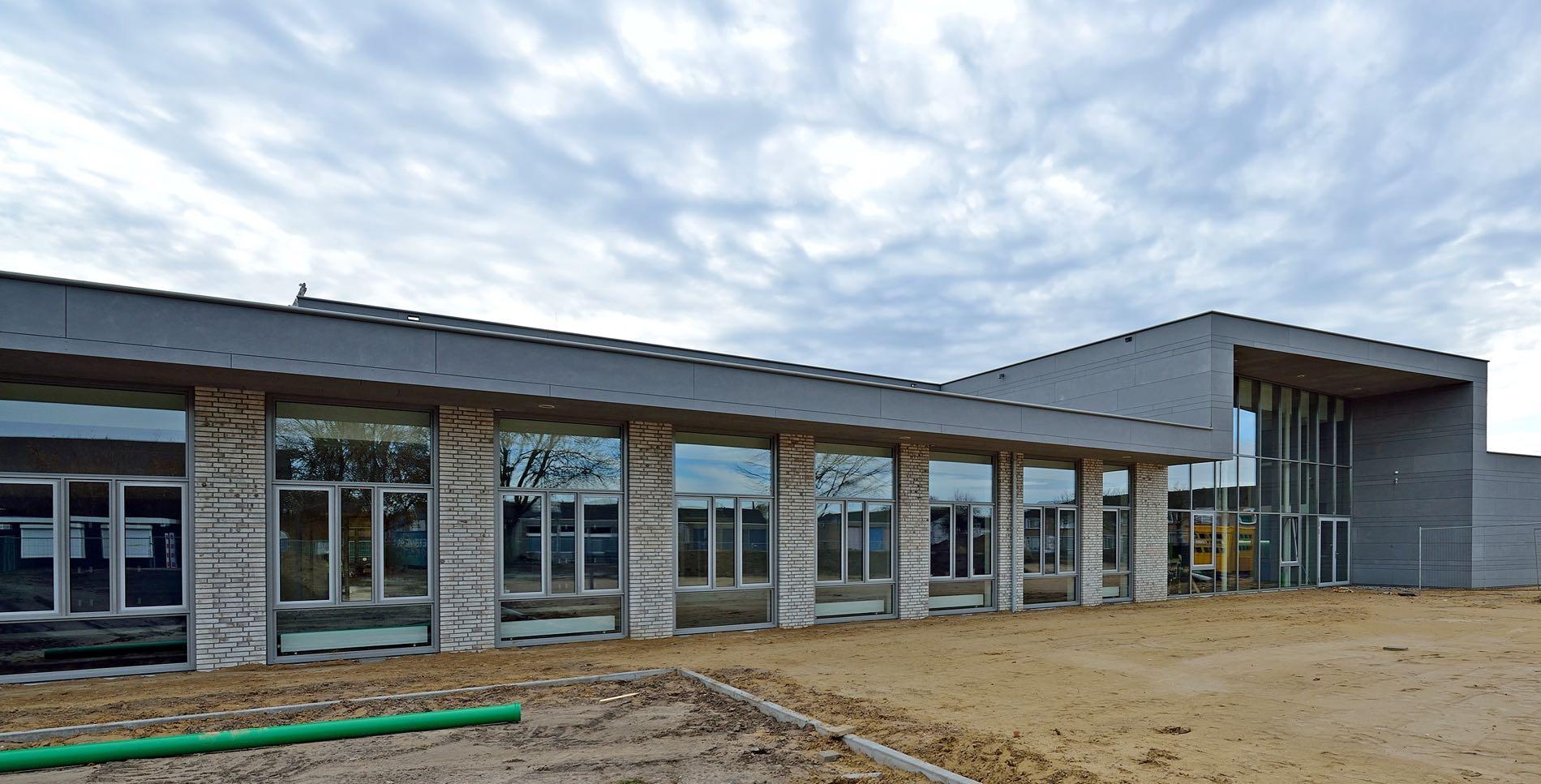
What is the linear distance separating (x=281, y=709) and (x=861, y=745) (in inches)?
236

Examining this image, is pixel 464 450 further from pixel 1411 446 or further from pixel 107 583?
pixel 1411 446

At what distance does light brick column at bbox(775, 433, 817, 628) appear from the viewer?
15805mm

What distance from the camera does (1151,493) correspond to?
2227cm

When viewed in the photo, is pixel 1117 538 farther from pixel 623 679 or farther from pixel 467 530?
pixel 467 530

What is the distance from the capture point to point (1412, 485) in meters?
28.7

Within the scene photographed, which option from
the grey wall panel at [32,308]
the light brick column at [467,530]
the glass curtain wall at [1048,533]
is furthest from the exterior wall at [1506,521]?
the grey wall panel at [32,308]

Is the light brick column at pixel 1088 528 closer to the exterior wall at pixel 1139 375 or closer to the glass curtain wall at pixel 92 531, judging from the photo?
the exterior wall at pixel 1139 375

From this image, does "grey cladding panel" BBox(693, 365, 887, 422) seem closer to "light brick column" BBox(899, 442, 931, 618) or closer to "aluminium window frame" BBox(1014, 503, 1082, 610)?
"light brick column" BBox(899, 442, 931, 618)

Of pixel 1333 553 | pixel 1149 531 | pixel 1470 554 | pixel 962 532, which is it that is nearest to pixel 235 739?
pixel 962 532

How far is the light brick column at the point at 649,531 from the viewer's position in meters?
14.1

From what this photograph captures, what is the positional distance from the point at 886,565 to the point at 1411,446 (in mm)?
23522

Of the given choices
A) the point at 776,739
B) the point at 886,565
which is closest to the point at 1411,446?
the point at 886,565

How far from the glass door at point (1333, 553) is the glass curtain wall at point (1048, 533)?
559 inches

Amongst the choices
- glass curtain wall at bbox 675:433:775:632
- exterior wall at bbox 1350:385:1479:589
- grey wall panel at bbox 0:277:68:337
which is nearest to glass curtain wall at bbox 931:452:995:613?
glass curtain wall at bbox 675:433:775:632
